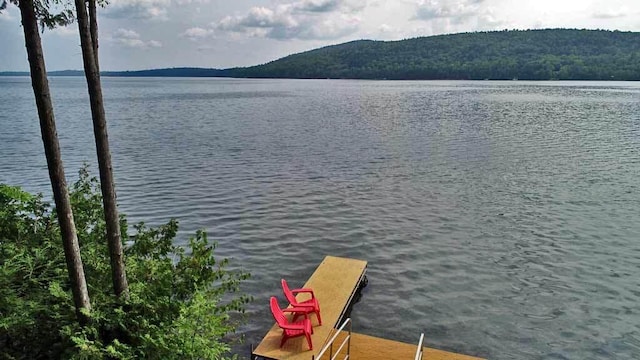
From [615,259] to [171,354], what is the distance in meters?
16.6

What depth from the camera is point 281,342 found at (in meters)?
10.9

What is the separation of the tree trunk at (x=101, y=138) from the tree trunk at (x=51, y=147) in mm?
686

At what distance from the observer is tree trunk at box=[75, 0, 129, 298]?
6750 mm

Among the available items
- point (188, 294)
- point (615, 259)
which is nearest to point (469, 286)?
point (615, 259)

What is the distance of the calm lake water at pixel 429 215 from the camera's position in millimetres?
13812

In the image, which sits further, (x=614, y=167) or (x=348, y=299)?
(x=614, y=167)

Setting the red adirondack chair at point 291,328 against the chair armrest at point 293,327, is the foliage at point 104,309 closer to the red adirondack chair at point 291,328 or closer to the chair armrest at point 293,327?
the chair armrest at point 293,327

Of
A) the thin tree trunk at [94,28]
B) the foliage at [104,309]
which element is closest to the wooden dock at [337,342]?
the foliage at [104,309]

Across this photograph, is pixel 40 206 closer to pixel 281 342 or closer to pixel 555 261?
pixel 281 342

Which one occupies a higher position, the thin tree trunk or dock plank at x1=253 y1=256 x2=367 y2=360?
the thin tree trunk

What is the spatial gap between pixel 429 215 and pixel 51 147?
1885 centimetres

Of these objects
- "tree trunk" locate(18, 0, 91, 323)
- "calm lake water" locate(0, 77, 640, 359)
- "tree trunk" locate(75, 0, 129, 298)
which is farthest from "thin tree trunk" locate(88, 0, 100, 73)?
"calm lake water" locate(0, 77, 640, 359)

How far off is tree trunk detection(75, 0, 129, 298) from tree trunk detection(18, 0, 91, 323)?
0.69 meters

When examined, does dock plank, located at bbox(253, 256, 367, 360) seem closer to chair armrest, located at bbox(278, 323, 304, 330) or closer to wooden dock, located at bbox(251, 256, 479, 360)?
wooden dock, located at bbox(251, 256, 479, 360)
